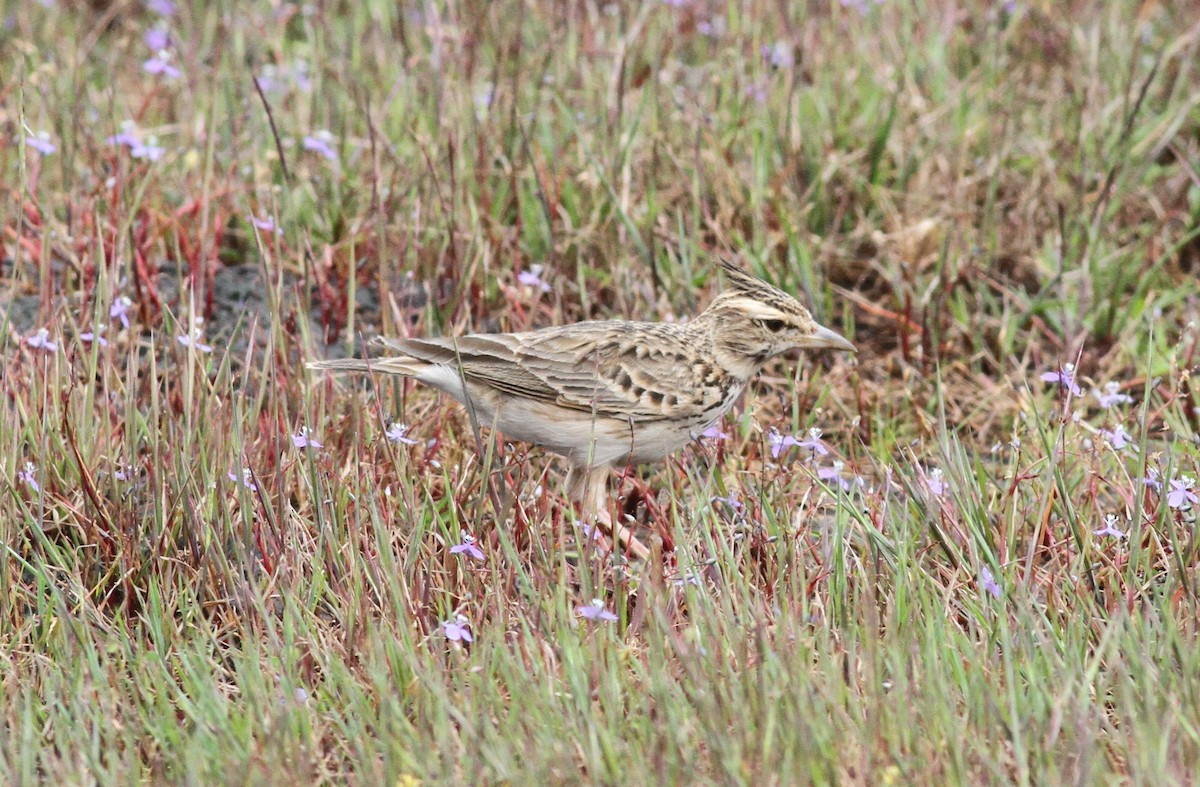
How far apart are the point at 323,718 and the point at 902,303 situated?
361cm

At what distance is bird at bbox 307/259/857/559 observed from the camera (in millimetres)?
5145

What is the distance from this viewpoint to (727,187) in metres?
6.99

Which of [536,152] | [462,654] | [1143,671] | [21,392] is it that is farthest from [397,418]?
[1143,671]

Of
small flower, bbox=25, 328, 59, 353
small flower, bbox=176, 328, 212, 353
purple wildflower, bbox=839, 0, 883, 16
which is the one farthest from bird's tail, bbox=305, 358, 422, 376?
purple wildflower, bbox=839, 0, 883, 16

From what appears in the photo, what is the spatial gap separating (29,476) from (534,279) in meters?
2.14

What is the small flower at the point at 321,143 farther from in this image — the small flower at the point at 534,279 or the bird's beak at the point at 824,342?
the bird's beak at the point at 824,342

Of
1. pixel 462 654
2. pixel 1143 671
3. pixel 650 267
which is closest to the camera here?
pixel 1143 671

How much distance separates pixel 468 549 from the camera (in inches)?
176

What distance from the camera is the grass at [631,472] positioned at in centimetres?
367

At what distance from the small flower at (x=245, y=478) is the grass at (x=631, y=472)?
0.12 feet

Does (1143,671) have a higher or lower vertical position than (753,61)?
lower

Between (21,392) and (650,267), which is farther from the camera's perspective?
(650,267)

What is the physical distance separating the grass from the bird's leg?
0.37 ft

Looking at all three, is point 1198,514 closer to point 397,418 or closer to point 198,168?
point 397,418
